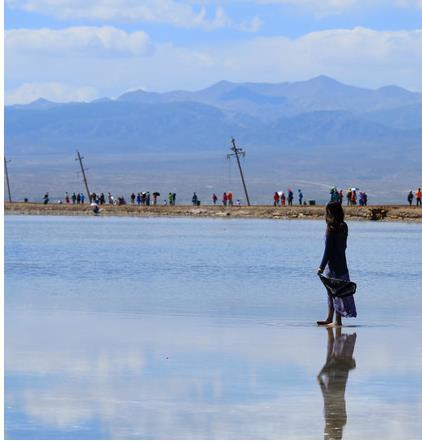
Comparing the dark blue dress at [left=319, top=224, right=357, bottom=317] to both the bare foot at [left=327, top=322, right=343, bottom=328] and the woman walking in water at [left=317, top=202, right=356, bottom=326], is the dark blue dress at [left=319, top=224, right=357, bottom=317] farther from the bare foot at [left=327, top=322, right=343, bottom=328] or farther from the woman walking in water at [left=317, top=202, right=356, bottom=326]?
the bare foot at [left=327, top=322, right=343, bottom=328]

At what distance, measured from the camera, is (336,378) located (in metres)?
13.9

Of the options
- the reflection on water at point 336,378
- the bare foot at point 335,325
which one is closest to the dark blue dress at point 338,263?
the bare foot at point 335,325

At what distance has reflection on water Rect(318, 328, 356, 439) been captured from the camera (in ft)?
36.8

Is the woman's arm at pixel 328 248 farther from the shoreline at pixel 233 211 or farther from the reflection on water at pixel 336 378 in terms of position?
the shoreline at pixel 233 211

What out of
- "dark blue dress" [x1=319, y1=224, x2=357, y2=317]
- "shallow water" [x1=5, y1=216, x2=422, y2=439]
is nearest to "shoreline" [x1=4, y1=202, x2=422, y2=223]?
"shallow water" [x1=5, y1=216, x2=422, y2=439]

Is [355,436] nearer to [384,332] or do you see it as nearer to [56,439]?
[56,439]

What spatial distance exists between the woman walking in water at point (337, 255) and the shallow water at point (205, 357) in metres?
0.28

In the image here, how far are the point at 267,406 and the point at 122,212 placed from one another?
99874 mm

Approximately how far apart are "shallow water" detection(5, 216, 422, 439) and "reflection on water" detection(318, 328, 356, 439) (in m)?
0.02

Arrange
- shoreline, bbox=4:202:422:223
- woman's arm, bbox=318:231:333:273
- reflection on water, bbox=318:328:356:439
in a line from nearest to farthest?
reflection on water, bbox=318:328:356:439
woman's arm, bbox=318:231:333:273
shoreline, bbox=4:202:422:223

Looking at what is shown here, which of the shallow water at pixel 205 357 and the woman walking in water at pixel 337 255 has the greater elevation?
the woman walking in water at pixel 337 255

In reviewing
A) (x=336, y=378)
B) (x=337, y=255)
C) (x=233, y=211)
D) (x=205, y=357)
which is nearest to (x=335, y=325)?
(x=337, y=255)

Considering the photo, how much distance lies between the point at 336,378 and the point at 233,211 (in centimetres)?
9260

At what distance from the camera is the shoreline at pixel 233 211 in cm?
9544
